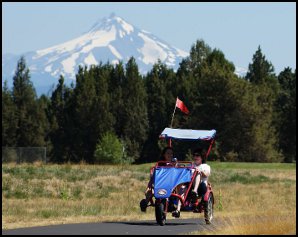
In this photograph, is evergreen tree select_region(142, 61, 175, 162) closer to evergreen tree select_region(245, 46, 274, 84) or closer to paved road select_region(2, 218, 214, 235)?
evergreen tree select_region(245, 46, 274, 84)

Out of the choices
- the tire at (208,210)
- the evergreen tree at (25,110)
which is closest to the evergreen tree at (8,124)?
the evergreen tree at (25,110)

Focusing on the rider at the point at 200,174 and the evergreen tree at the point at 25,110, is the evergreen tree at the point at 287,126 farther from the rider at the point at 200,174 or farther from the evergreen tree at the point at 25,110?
the rider at the point at 200,174

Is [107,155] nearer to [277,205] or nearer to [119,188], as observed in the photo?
[119,188]

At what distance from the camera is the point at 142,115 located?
9300cm

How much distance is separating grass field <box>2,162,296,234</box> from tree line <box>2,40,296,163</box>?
33.6m

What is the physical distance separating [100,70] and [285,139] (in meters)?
22.4

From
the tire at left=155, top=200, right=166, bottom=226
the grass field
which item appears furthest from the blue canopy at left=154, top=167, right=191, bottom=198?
the grass field

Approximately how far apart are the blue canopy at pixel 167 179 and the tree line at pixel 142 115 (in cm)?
6663

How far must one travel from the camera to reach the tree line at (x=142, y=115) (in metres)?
90.1

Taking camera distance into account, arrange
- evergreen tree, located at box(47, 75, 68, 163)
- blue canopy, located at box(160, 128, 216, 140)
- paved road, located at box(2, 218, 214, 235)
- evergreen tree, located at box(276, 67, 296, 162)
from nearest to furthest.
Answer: paved road, located at box(2, 218, 214, 235)
blue canopy, located at box(160, 128, 216, 140)
evergreen tree, located at box(47, 75, 68, 163)
evergreen tree, located at box(276, 67, 296, 162)

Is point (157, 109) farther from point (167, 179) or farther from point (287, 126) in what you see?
point (167, 179)

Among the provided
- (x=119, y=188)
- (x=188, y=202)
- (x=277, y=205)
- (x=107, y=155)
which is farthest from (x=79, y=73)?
Answer: (x=188, y=202)

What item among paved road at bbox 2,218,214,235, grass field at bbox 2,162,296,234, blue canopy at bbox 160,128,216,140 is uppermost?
blue canopy at bbox 160,128,216,140

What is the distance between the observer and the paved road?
16.9m
